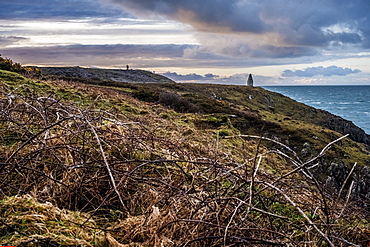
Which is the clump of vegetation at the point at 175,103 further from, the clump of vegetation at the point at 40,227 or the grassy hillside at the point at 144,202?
the clump of vegetation at the point at 40,227

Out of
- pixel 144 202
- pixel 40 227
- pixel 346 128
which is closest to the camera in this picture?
pixel 40 227

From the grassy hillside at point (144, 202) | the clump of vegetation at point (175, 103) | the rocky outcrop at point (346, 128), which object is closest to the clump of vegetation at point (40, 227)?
the grassy hillside at point (144, 202)

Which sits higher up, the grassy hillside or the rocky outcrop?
the grassy hillside

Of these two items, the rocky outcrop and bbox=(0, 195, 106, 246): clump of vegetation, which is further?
the rocky outcrop

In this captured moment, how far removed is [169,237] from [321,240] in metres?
1.55

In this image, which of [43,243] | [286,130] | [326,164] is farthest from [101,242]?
[286,130]

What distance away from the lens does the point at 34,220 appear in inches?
103

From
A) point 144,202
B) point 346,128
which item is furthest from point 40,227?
point 346,128

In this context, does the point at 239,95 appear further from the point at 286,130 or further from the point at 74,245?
the point at 74,245

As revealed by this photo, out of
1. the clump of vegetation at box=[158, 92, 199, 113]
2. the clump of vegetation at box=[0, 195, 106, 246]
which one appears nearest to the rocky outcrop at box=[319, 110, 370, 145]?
the clump of vegetation at box=[158, 92, 199, 113]

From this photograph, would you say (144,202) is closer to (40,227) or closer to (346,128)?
(40,227)

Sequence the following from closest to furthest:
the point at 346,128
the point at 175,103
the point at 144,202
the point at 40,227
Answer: the point at 40,227 → the point at 144,202 → the point at 175,103 → the point at 346,128

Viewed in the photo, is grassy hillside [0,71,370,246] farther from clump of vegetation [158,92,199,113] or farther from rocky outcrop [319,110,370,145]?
rocky outcrop [319,110,370,145]

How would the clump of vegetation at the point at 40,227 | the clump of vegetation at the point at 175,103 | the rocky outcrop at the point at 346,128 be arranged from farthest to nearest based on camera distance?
the rocky outcrop at the point at 346,128
the clump of vegetation at the point at 175,103
the clump of vegetation at the point at 40,227
